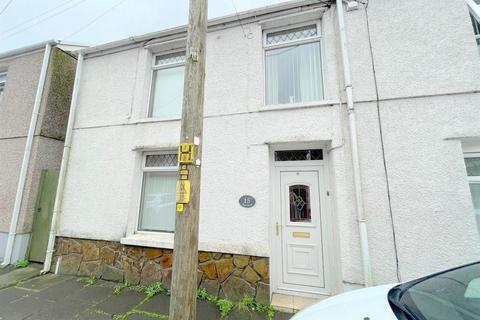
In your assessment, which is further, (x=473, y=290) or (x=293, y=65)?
(x=293, y=65)

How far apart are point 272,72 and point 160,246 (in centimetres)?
409

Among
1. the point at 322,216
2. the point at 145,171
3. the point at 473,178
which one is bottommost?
the point at 322,216

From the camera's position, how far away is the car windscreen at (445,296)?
1.29 meters

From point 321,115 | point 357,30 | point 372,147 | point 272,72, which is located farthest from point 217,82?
point 372,147

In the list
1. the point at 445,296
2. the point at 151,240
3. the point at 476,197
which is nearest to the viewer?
the point at 445,296

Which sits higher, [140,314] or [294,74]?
[294,74]

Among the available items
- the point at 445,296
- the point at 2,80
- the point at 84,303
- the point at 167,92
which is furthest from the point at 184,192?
the point at 2,80

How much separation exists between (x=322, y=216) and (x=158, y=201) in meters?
3.31

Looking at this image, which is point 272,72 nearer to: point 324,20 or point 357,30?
point 324,20

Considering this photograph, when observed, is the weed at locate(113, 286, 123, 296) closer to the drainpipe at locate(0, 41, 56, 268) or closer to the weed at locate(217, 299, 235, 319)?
the weed at locate(217, 299, 235, 319)

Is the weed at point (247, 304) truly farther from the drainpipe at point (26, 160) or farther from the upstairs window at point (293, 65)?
the drainpipe at point (26, 160)

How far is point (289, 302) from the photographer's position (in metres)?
3.43

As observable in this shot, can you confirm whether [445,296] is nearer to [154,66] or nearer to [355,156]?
[355,156]

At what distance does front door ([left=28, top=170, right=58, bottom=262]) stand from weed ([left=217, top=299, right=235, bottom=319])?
441 cm
